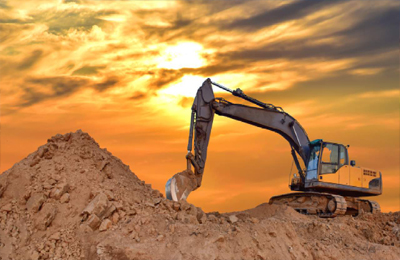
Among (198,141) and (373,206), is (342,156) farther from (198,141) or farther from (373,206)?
(198,141)

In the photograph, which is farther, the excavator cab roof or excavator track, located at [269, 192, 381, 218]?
the excavator cab roof

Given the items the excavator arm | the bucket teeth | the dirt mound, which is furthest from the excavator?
the dirt mound

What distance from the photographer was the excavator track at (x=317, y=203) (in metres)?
16.7

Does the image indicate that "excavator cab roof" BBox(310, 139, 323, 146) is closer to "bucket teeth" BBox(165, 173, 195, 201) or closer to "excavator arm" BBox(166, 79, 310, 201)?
"excavator arm" BBox(166, 79, 310, 201)

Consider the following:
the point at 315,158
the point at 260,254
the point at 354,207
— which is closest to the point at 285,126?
the point at 315,158

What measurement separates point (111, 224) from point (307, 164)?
9596mm

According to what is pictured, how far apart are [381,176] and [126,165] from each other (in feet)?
36.2

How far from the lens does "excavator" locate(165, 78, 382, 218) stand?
51.8 ft

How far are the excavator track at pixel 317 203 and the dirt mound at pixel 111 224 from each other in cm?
328

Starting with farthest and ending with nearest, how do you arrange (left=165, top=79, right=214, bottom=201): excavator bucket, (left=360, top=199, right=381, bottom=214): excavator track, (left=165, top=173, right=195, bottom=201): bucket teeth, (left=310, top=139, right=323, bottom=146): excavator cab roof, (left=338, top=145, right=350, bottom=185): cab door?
(left=360, top=199, right=381, bottom=214): excavator track < (left=338, top=145, right=350, bottom=185): cab door < (left=310, top=139, right=323, bottom=146): excavator cab roof < (left=165, top=79, right=214, bottom=201): excavator bucket < (left=165, top=173, right=195, bottom=201): bucket teeth

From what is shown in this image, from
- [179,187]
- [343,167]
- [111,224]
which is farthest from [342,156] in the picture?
[111,224]

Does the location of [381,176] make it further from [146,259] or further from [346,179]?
[146,259]

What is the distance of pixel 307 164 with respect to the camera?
17688 mm

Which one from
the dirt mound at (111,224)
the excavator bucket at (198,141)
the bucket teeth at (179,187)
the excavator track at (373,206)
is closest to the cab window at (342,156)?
the excavator track at (373,206)
